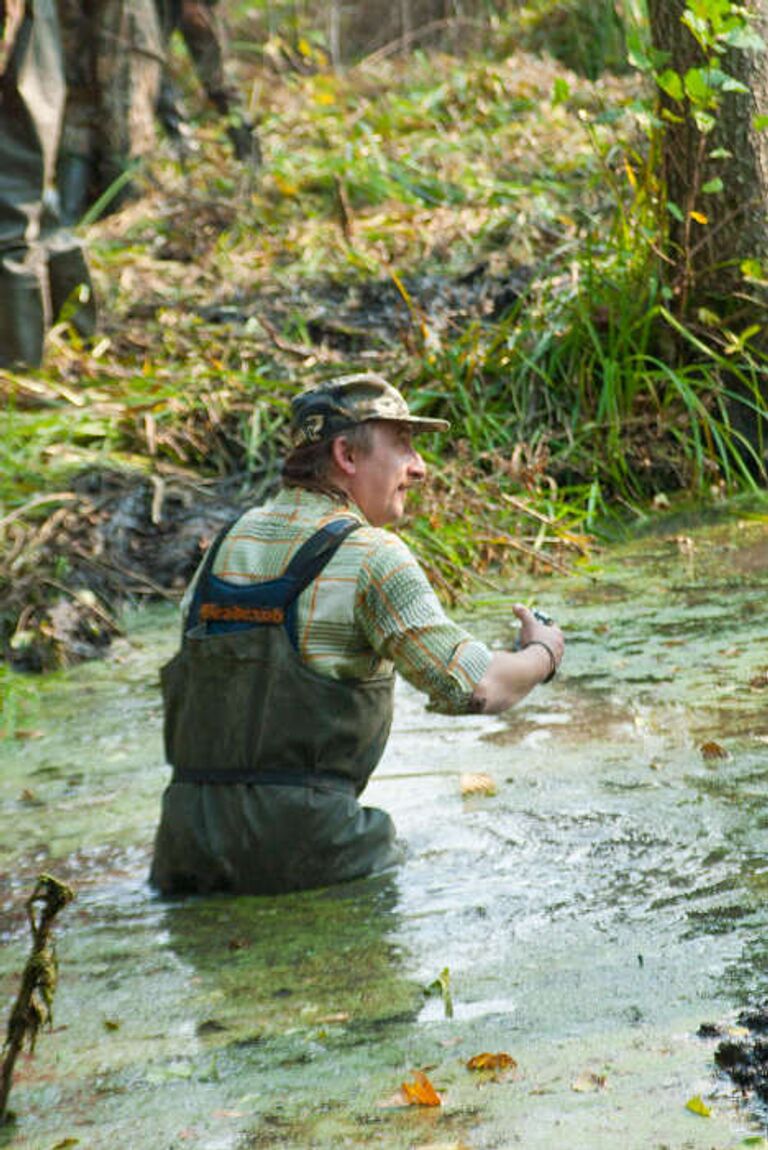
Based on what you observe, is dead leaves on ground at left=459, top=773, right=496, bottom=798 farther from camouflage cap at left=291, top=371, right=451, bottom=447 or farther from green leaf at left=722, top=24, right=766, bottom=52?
green leaf at left=722, top=24, right=766, bottom=52

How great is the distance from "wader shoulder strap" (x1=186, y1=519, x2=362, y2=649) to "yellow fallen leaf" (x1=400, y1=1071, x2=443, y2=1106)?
116 cm

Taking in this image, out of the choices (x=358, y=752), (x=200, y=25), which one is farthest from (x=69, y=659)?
(x=200, y=25)

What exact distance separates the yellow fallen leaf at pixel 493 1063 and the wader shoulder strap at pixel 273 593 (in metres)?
1.11

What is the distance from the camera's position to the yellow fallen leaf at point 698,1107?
7.55 ft

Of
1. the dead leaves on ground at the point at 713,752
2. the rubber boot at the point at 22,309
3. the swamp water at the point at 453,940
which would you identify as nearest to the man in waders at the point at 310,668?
the swamp water at the point at 453,940

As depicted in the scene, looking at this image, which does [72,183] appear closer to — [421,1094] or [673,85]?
[673,85]

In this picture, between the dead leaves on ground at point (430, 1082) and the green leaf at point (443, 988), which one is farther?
the green leaf at point (443, 988)

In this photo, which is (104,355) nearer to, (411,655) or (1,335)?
(1,335)

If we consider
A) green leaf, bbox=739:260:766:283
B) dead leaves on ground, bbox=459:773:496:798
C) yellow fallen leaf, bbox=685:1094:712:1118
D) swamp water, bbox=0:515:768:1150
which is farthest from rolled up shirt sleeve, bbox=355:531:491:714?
green leaf, bbox=739:260:766:283

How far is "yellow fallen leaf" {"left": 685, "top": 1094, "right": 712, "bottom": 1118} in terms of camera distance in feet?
7.55

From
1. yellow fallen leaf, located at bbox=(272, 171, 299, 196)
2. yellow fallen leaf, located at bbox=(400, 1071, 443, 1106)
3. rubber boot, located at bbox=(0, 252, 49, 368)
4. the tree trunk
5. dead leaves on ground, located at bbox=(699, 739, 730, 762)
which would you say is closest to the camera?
yellow fallen leaf, located at bbox=(400, 1071, 443, 1106)

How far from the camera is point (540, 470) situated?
266 inches

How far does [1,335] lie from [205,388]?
0.97 metres

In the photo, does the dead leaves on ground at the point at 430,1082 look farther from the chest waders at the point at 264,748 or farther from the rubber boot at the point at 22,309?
the rubber boot at the point at 22,309
